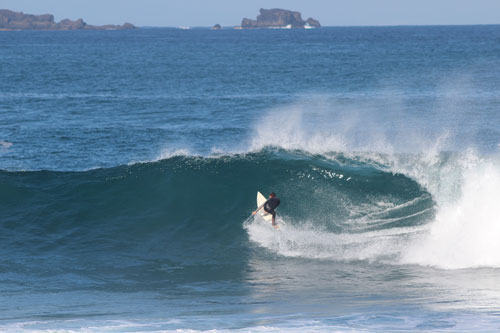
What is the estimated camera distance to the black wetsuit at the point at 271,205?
14047 millimetres

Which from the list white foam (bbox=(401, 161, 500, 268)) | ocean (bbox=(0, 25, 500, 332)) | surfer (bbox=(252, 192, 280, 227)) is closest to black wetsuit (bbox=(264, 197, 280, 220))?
surfer (bbox=(252, 192, 280, 227))

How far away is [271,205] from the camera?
14.1 meters

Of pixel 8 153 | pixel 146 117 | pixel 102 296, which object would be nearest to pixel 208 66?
pixel 146 117

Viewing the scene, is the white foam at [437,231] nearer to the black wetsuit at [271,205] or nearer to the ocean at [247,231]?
the ocean at [247,231]

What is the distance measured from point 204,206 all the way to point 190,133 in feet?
42.4

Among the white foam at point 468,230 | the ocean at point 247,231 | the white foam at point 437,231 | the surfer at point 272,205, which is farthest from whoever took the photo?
the surfer at point 272,205

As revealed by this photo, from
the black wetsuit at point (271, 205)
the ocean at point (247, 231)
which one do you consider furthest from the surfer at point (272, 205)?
the ocean at point (247, 231)

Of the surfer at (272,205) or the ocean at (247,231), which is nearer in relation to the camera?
the ocean at (247,231)

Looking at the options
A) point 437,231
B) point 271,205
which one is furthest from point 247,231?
point 437,231

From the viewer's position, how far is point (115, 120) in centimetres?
3253

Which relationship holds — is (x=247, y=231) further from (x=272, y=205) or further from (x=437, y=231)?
(x=437, y=231)

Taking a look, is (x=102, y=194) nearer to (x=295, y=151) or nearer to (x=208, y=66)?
(x=295, y=151)

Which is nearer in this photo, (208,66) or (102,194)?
(102,194)

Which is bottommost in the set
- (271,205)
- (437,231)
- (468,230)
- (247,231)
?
(247,231)
